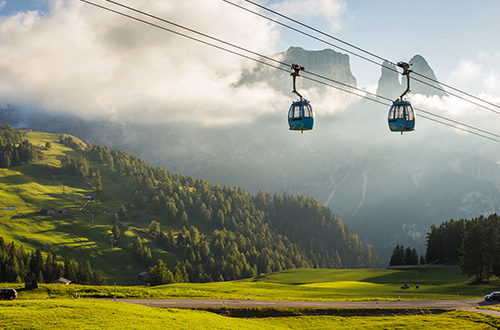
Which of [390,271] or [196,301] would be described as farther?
[390,271]

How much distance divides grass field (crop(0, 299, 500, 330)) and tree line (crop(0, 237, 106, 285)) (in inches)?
4911

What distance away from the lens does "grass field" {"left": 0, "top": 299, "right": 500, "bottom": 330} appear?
4069cm

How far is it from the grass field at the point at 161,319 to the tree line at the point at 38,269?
12473 cm

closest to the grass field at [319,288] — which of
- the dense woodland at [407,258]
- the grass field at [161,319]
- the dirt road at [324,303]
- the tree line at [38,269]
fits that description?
the dirt road at [324,303]

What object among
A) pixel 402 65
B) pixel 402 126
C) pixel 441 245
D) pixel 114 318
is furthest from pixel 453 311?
pixel 441 245

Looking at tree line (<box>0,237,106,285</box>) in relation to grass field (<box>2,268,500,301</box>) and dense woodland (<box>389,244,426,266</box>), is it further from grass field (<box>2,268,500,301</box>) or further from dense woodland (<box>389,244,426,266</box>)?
dense woodland (<box>389,244,426,266</box>)

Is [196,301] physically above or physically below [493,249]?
below

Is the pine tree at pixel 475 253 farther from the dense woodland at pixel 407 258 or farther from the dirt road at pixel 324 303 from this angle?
the dense woodland at pixel 407 258

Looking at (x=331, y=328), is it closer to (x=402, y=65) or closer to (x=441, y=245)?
(x=402, y=65)

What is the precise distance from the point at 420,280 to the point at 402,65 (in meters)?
110

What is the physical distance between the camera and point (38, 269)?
547 feet

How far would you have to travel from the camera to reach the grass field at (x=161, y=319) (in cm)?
4069

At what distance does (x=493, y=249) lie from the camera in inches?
4365

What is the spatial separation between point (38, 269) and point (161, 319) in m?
142
